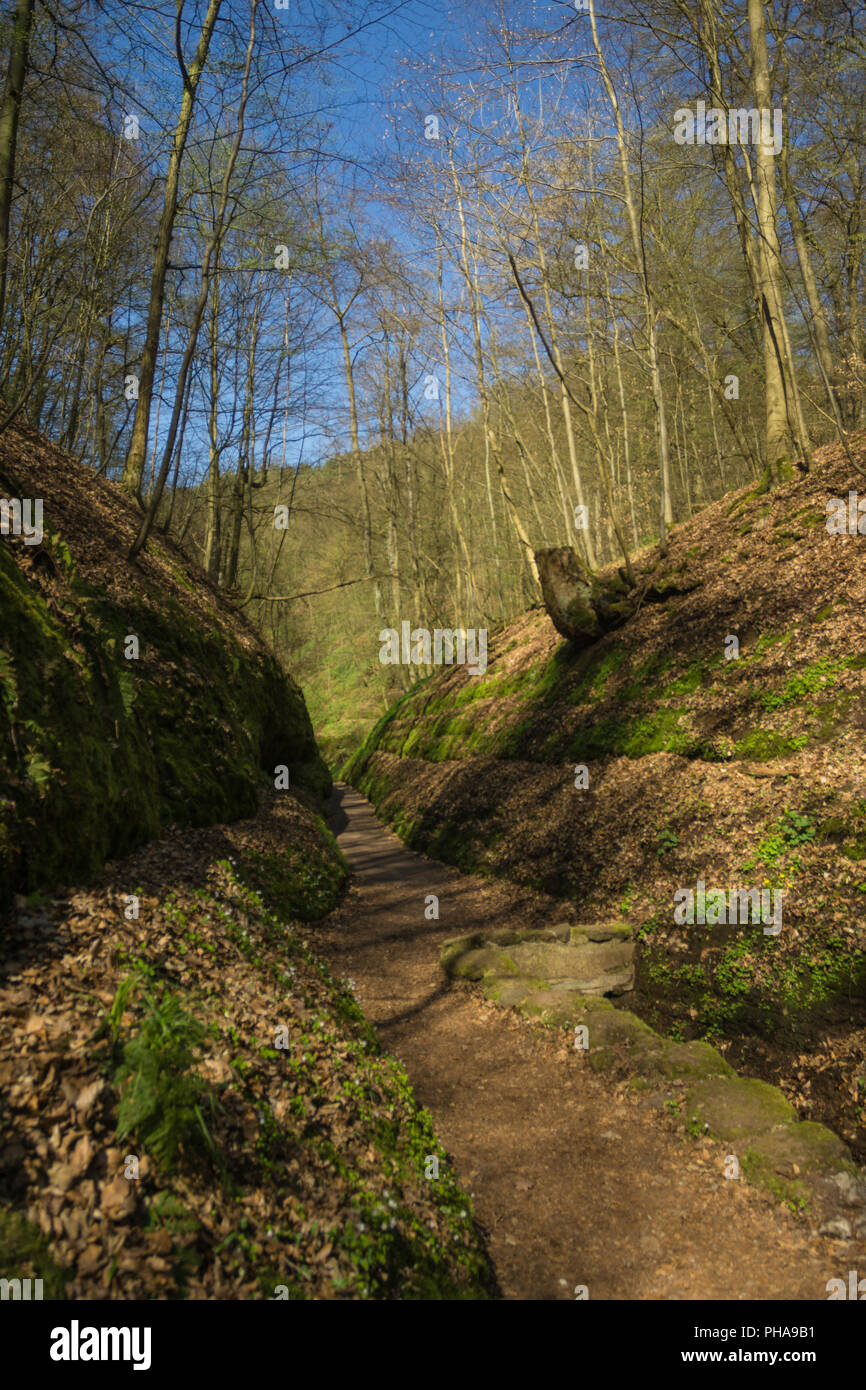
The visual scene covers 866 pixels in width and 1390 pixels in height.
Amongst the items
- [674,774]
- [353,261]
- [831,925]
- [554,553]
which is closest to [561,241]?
[554,553]

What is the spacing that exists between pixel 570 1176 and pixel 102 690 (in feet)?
16.4

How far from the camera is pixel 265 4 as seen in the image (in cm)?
891

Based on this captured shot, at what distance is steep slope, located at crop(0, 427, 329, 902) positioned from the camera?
13.9 feet

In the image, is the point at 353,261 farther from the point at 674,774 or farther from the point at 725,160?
the point at 674,774

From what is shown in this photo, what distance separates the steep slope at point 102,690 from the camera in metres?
4.23

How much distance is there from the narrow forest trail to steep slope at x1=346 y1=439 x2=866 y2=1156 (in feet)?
2.84
